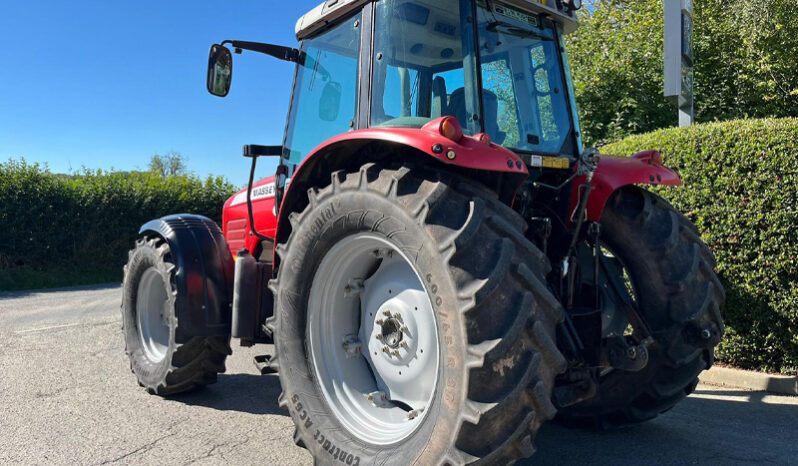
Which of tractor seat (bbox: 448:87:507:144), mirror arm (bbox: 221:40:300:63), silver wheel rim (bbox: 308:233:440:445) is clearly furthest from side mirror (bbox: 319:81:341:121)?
silver wheel rim (bbox: 308:233:440:445)

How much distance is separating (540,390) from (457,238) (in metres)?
0.62

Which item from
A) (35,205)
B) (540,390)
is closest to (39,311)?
(35,205)

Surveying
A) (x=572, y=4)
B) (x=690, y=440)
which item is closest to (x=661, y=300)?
(x=690, y=440)

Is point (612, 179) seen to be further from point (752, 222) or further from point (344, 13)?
point (752, 222)

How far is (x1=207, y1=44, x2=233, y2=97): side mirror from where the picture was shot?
12.4ft

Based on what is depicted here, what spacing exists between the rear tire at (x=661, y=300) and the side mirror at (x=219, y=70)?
2.41 metres

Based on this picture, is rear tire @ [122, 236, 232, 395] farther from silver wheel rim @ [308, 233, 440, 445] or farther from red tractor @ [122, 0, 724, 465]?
silver wheel rim @ [308, 233, 440, 445]

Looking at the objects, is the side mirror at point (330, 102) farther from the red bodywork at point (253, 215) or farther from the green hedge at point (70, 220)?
the green hedge at point (70, 220)

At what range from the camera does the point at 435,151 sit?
2.39 metres

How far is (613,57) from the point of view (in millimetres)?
10523

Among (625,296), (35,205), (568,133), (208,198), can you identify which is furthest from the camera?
(208,198)

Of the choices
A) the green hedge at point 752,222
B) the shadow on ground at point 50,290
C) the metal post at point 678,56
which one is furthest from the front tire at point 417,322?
the shadow on ground at point 50,290

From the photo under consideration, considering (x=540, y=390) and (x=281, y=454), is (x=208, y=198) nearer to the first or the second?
(x=281, y=454)

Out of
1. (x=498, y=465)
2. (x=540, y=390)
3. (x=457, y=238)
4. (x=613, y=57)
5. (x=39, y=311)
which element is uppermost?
(x=613, y=57)
